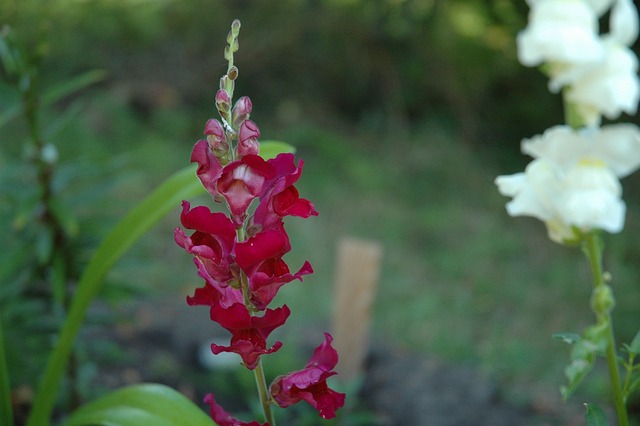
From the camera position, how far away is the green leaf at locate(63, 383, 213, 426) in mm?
1220

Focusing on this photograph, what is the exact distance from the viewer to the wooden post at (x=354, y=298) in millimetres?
2350

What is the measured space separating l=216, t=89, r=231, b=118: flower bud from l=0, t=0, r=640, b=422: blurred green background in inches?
89.1

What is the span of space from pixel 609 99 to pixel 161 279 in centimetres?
277

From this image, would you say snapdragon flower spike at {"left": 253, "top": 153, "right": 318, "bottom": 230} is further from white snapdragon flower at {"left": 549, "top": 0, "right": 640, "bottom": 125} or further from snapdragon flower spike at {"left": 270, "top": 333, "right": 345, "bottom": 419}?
white snapdragon flower at {"left": 549, "top": 0, "right": 640, "bottom": 125}

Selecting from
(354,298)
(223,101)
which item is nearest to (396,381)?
(354,298)

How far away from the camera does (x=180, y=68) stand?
189 inches

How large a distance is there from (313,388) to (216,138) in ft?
1.14

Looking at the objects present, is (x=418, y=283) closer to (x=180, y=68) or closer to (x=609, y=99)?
(x=180, y=68)

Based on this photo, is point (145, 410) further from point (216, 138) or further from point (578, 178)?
point (578, 178)

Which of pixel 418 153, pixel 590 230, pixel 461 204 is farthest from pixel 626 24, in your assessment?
pixel 418 153

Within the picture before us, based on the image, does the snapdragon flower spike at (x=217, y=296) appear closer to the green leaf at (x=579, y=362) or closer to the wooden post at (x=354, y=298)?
the green leaf at (x=579, y=362)

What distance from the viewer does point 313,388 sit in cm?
110

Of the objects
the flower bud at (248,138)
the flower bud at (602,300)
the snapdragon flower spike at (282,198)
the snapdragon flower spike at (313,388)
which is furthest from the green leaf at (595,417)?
the flower bud at (248,138)

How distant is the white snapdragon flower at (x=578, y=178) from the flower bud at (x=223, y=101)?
361mm
